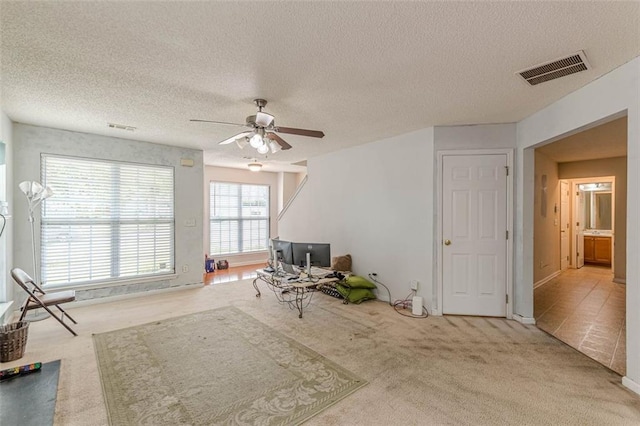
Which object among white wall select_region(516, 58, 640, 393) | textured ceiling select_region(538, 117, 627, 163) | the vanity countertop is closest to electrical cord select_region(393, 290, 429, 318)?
white wall select_region(516, 58, 640, 393)

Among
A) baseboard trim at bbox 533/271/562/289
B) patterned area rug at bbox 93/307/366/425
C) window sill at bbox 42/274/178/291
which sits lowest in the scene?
patterned area rug at bbox 93/307/366/425

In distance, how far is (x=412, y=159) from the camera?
411cm

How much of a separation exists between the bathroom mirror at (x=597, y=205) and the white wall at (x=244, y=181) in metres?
8.12

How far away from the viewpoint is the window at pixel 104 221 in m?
4.07

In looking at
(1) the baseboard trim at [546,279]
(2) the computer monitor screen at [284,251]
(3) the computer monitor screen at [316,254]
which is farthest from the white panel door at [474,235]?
(1) the baseboard trim at [546,279]

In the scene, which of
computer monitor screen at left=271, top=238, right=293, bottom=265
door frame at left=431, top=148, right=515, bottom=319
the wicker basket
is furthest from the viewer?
computer monitor screen at left=271, top=238, right=293, bottom=265

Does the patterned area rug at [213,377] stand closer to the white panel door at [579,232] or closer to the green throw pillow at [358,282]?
the green throw pillow at [358,282]

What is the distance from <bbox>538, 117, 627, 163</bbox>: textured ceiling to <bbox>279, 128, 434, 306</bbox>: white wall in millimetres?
2272

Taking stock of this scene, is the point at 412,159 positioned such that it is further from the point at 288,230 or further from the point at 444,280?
the point at 288,230

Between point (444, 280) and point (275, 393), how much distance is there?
8.77 feet

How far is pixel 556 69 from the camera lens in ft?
7.48

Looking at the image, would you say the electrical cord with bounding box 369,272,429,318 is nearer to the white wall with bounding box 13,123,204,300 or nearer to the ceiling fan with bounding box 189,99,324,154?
the ceiling fan with bounding box 189,99,324,154

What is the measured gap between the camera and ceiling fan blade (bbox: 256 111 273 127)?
2629mm

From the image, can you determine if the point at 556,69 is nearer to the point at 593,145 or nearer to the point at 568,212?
the point at 593,145
